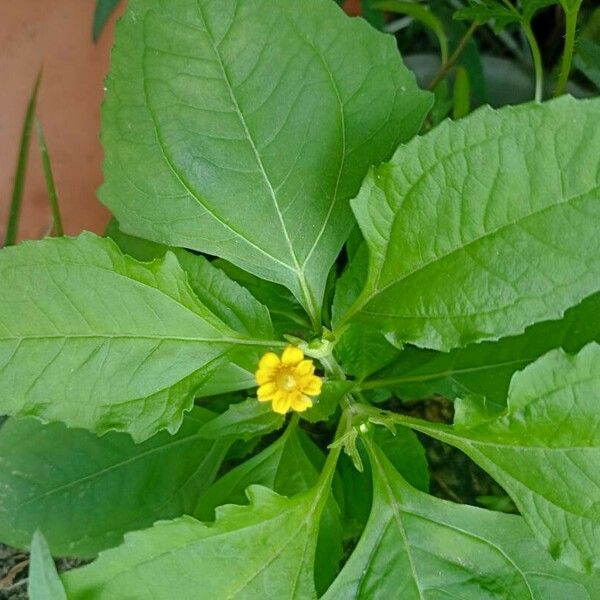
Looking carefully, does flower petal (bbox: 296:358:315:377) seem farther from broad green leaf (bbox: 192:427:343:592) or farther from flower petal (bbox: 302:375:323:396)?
broad green leaf (bbox: 192:427:343:592)

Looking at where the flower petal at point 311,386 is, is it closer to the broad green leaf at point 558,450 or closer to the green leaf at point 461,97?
the broad green leaf at point 558,450

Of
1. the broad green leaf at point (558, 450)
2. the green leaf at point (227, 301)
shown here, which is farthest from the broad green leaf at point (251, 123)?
the broad green leaf at point (558, 450)

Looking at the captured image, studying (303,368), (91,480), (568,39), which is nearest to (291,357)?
(303,368)

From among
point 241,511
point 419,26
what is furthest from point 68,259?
point 419,26

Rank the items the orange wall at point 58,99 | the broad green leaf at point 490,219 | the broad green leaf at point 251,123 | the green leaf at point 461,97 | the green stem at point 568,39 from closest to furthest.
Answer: the broad green leaf at point 490,219
the broad green leaf at point 251,123
the green stem at point 568,39
the green leaf at point 461,97
the orange wall at point 58,99

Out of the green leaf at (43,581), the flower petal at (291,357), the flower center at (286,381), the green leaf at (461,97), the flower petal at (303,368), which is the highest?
the green leaf at (461,97)

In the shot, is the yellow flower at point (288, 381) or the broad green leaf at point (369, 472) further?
the broad green leaf at point (369, 472)

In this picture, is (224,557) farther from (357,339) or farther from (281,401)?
(357,339)

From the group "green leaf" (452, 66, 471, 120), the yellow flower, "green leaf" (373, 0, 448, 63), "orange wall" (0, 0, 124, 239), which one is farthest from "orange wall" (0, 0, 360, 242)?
the yellow flower
